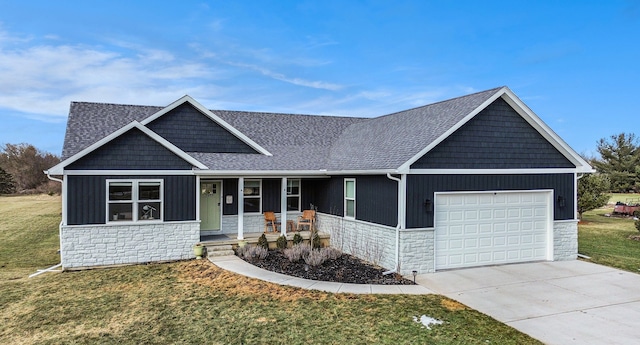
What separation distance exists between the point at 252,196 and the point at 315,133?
178 inches

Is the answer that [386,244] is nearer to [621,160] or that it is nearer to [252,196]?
[252,196]

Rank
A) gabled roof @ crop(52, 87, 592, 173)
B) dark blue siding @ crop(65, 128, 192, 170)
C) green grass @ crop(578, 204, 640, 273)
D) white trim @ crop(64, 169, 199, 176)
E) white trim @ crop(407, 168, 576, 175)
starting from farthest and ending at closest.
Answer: green grass @ crop(578, 204, 640, 273)
gabled roof @ crop(52, 87, 592, 173)
dark blue siding @ crop(65, 128, 192, 170)
white trim @ crop(64, 169, 199, 176)
white trim @ crop(407, 168, 576, 175)

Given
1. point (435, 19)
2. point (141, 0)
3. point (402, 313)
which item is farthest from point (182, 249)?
point (435, 19)

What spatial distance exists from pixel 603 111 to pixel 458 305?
25.7 m

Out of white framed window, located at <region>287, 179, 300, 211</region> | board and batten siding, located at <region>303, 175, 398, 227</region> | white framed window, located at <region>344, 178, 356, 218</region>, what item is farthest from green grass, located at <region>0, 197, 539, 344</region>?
white framed window, located at <region>287, 179, 300, 211</region>

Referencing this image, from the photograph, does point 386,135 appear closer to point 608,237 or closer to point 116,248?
point 116,248

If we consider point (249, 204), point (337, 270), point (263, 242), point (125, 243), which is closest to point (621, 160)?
point (249, 204)

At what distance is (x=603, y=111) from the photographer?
2714 cm

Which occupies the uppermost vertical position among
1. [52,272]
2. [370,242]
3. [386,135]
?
[386,135]

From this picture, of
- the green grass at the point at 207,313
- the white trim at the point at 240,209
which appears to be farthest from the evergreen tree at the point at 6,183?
the white trim at the point at 240,209

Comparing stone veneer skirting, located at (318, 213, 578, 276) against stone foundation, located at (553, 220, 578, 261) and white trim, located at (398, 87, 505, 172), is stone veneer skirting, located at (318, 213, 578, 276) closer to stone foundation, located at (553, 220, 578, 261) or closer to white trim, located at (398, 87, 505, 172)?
stone foundation, located at (553, 220, 578, 261)

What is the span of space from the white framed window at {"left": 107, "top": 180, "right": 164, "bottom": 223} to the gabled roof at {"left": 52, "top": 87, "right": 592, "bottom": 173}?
1.51 meters

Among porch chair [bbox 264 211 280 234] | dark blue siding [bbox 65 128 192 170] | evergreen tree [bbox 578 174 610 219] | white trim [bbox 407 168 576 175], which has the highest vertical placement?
dark blue siding [bbox 65 128 192 170]

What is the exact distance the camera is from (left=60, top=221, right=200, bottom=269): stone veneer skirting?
11.7 metres
